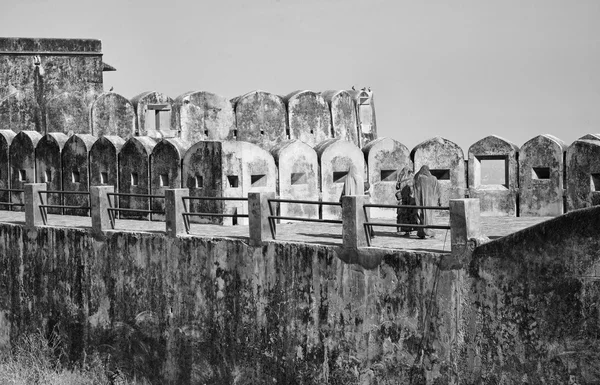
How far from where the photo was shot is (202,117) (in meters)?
22.2

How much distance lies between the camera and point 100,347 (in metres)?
16.1

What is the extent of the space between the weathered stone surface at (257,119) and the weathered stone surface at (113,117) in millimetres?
2365

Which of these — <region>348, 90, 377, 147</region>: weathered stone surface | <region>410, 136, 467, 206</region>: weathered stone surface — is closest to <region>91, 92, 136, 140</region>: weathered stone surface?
<region>348, 90, 377, 147</region>: weathered stone surface

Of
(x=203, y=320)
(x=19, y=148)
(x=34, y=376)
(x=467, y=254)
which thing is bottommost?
(x=34, y=376)

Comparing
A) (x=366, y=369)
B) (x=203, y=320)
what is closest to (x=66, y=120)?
(x=203, y=320)

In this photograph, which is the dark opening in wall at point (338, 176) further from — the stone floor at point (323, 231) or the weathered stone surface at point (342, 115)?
the weathered stone surface at point (342, 115)

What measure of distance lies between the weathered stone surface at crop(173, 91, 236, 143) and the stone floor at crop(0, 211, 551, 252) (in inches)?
146

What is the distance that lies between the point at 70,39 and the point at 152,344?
13681mm

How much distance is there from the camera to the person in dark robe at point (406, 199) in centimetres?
1434

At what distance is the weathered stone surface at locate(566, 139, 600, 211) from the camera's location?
1662 centimetres

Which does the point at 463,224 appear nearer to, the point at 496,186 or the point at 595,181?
the point at 595,181

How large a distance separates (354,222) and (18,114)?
13.8 meters

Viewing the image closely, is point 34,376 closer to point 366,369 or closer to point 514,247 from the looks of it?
point 366,369

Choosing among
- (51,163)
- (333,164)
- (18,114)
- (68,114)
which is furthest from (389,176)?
(18,114)
